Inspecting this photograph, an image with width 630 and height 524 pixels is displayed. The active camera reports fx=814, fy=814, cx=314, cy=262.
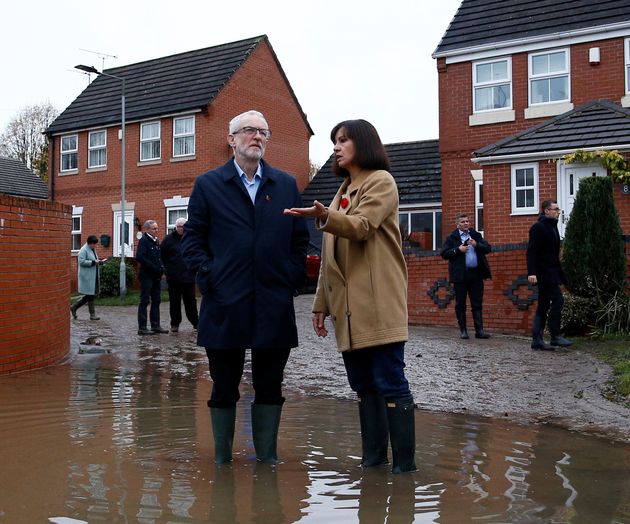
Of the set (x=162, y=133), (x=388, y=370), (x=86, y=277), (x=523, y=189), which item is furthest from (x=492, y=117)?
(x=388, y=370)

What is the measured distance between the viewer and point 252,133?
4461mm

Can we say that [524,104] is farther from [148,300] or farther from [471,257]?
[148,300]

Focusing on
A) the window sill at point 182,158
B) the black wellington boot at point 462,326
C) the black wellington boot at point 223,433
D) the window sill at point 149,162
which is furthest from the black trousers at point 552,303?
the window sill at point 149,162

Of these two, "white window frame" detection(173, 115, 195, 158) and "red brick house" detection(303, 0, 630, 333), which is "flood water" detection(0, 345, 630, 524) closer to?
"red brick house" detection(303, 0, 630, 333)

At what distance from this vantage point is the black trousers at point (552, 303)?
1040 cm

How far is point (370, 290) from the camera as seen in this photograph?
13.7ft

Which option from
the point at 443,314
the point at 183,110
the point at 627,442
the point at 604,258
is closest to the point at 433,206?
the point at 183,110

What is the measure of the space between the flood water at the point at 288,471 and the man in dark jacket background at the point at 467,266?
5.67 m

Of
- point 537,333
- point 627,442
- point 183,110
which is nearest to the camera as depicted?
point 627,442

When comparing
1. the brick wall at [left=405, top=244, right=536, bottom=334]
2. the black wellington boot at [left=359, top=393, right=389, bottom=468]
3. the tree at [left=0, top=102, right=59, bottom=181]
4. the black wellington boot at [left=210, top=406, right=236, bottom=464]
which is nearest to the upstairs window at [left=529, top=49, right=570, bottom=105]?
the brick wall at [left=405, top=244, right=536, bottom=334]

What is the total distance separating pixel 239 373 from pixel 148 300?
27.9 feet

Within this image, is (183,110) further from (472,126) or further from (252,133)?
(252,133)

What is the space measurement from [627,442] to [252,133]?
3013 mm

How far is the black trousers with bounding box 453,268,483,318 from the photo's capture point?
11.8 meters
